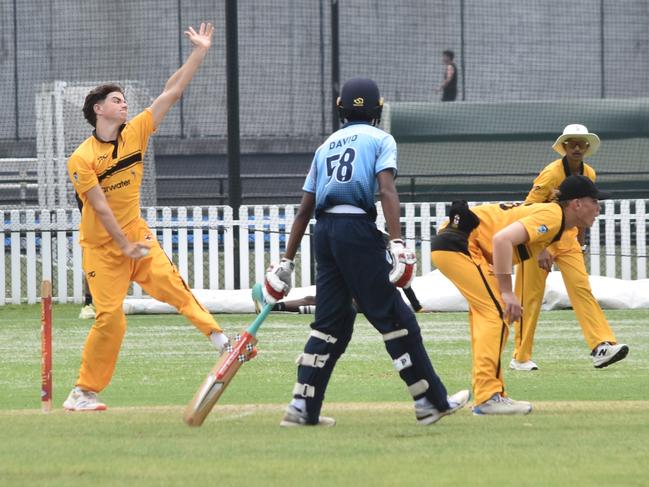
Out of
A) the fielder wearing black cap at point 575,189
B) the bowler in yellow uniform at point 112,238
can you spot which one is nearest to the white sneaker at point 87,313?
the bowler in yellow uniform at point 112,238

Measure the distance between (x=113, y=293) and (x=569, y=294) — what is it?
3684mm

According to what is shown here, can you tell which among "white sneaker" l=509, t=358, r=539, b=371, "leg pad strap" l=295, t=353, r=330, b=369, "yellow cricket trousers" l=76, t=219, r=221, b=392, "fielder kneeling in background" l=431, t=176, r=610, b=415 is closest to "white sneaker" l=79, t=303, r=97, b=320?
"white sneaker" l=509, t=358, r=539, b=371

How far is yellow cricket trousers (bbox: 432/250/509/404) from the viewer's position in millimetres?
8195

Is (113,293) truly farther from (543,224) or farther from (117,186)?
(543,224)

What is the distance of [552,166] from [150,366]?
353cm

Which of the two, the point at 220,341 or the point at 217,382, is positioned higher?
the point at 220,341

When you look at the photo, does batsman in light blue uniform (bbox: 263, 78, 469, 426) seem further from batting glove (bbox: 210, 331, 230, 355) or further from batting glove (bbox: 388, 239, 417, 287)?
batting glove (bbox: 210, 331, 230, 355)

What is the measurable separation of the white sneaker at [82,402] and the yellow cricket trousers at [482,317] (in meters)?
2.20

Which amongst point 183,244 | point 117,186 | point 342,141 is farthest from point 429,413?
point 183,244

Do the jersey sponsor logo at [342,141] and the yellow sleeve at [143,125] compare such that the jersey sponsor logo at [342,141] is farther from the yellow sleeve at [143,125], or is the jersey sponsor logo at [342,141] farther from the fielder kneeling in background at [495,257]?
the yellow sleeve at [143,125]

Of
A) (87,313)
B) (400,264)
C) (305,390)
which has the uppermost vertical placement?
(400,264)

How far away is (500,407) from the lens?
816 cm

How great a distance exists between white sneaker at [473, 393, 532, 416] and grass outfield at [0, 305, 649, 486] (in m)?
0.10

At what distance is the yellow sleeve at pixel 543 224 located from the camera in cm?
794
